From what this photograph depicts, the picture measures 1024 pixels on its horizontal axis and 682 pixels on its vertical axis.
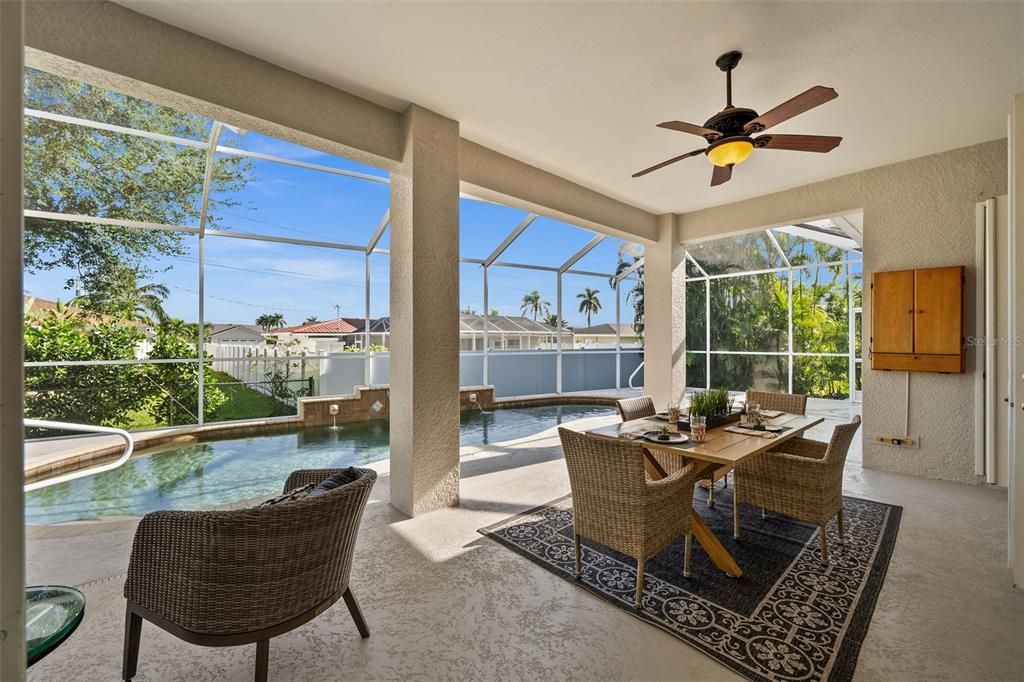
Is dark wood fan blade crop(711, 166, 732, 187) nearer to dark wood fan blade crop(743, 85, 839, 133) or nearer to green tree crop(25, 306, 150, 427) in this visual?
dark wood fan blade crop(743, 85, 839, 133)

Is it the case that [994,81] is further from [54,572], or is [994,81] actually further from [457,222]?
[54,572]

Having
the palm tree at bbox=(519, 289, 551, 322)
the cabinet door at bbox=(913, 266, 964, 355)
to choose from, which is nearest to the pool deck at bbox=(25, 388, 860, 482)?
the cabinet door at bbox=(913, 266, 964, 355)

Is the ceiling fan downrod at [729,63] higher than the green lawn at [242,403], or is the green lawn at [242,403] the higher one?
the ceiling fan downrod at [729,63]

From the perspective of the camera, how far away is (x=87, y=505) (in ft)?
12.9

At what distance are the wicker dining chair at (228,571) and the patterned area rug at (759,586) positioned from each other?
1431 millimetres

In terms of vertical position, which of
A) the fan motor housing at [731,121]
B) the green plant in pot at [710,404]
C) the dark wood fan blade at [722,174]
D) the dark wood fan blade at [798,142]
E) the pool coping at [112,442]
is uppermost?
the fan motor housing at [731,121]

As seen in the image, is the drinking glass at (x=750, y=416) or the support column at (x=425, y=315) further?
the support column at (x=425, y=315)

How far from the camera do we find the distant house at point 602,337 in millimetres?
10812

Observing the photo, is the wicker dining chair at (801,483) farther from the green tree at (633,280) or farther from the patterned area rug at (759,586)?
the green tree at (633,280)

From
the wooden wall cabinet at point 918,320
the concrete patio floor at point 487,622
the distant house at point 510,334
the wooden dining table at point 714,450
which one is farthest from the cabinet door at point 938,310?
the distant house at point 510,334

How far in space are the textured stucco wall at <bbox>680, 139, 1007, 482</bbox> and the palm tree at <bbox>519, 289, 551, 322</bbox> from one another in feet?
23.7

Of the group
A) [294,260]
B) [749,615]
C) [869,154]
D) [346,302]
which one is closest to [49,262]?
[294,260]

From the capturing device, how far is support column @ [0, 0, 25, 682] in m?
0.76

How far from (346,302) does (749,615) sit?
9.06 meters
